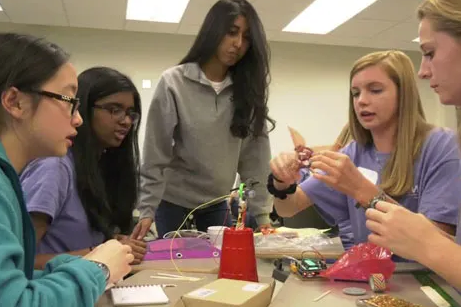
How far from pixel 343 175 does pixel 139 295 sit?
749mm

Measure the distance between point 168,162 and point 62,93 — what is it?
1.06 metres

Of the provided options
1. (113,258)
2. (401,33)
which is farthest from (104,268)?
(401,33)

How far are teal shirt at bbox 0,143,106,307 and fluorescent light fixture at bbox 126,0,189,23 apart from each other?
4135mm

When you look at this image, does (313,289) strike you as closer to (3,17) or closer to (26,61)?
(26,61)

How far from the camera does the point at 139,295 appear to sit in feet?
3.59

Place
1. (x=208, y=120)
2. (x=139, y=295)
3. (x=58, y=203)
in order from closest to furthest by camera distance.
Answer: (x=139, y=295), (x=58, y=203), (x=208, y=120)

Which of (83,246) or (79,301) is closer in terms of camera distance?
(79,301)

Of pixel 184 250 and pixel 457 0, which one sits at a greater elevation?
pixel 457 0

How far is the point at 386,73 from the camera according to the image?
166cm

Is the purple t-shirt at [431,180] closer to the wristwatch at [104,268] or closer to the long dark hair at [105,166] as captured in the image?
the long dark hair at [105,166]

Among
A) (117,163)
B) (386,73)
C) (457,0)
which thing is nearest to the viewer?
(457,0)

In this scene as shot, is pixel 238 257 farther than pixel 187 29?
No

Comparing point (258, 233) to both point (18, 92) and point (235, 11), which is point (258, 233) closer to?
point (235, 11)

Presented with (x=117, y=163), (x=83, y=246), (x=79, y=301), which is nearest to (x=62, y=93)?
(x=79, y=301)
